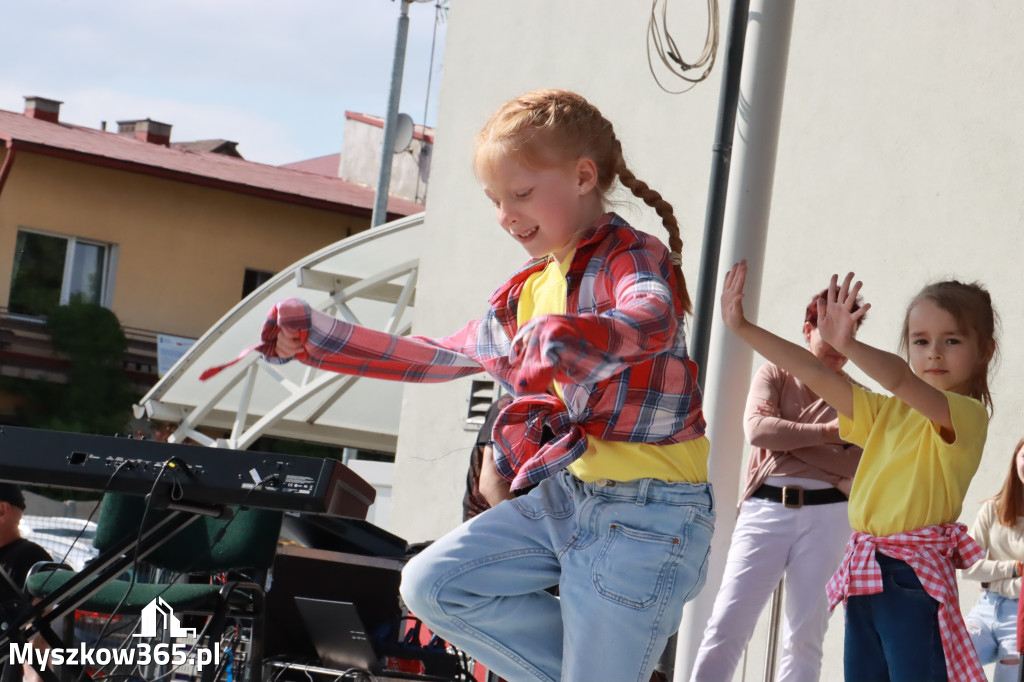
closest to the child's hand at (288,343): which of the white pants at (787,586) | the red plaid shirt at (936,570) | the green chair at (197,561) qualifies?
the red plaid shirt at (936,570)

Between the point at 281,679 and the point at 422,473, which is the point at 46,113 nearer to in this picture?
the point at 422,473

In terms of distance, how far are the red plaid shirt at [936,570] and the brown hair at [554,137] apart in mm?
1059

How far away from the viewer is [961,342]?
3.44 metres

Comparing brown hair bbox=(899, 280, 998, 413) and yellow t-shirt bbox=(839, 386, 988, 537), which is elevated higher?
brown hair bbox=(899, 280, 998, 413)

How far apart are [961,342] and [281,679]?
3095 millimetres

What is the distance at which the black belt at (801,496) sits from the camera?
176 inches

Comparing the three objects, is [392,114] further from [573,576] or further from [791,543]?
[573,576]

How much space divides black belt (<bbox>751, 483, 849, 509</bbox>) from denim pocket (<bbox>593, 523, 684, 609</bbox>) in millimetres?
2157

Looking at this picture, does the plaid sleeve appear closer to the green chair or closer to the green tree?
the green chair

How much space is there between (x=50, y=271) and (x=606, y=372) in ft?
79.0

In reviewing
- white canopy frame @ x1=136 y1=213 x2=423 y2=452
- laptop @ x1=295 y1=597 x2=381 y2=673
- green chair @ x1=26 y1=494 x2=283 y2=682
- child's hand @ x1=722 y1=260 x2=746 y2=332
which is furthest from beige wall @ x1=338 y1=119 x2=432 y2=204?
child's hand @ x1=722 y1=260 x2=746 y2=332

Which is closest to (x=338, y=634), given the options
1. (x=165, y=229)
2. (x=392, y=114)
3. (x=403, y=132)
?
(x=392, y=114)

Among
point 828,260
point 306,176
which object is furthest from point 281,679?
point 306,176

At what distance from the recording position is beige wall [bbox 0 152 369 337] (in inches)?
936
